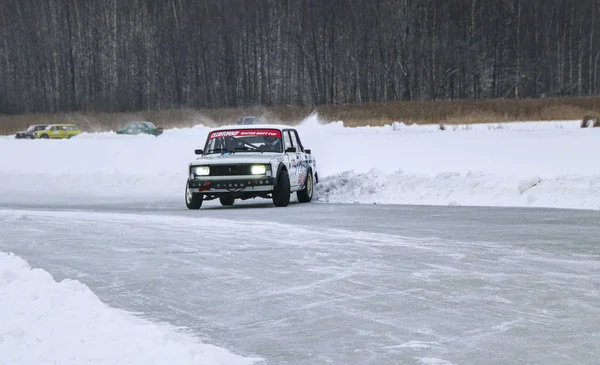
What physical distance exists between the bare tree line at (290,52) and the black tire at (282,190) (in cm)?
6066

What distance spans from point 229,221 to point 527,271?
7.52 meters

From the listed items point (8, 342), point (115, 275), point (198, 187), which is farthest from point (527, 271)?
point (198, 187)

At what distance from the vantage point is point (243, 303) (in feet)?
29.3

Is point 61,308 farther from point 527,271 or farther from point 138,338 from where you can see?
point 527,271

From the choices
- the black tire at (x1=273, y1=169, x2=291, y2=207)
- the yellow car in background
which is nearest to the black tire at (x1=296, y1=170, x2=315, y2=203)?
the black tire at (x1=273, y1=169, x2=291, y2=207)

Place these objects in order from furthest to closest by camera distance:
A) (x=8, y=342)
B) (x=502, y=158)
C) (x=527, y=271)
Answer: (x=502, y=158), (x=527, y=271), (x=8, y=342)

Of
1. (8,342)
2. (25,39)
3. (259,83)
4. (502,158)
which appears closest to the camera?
(8,342)

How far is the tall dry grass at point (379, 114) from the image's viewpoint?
172 ft

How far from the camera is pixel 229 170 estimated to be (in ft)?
Result: 65.7

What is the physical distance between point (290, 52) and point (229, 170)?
A: 7161 cm

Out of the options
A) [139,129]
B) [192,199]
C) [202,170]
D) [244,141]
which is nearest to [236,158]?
[202,170]

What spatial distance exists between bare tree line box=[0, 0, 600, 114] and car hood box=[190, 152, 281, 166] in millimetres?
60731

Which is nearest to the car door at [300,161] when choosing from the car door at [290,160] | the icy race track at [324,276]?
the car door at [290,160]

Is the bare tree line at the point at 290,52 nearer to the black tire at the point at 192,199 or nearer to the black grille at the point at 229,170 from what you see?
the black tire at the point at 192,199
